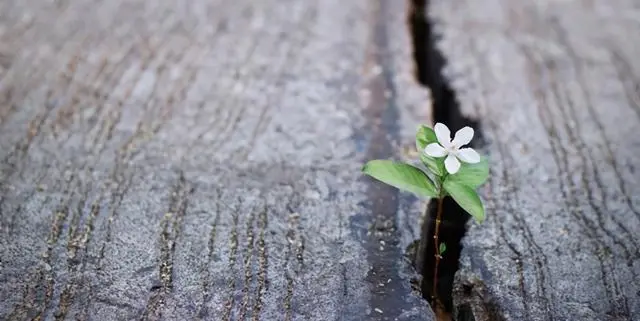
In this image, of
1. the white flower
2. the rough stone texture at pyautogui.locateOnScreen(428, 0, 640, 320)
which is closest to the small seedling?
the white flower

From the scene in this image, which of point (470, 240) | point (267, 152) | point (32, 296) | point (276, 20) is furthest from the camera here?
point (276, 20)

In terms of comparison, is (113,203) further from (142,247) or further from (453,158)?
(453,158)

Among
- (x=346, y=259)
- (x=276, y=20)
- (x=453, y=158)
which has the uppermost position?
(x=453, y=158)

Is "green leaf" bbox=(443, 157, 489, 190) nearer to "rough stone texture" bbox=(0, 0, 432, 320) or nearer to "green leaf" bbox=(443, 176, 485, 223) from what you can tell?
"green leaf" bbox=(443, 176, 485, 223)

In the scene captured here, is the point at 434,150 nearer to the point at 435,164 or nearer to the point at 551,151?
the point at 435,164

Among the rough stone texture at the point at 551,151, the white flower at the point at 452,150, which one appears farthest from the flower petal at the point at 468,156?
the rough stone texture at the point at 551,151

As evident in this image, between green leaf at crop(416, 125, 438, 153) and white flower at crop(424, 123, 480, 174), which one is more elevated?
white flower at crop(424, 123, 480, 174)

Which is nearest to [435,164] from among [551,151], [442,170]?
[442,170]

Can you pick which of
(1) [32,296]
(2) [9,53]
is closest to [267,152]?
→ (1) [32,296]
